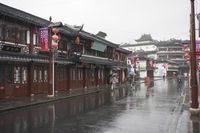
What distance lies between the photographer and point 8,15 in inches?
989

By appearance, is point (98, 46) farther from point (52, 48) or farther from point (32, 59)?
point (32, 59)

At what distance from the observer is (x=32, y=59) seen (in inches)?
1098

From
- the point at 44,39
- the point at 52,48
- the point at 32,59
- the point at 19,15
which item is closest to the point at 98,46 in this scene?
the point at 52,48

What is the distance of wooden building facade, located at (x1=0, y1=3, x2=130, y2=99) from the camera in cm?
2581

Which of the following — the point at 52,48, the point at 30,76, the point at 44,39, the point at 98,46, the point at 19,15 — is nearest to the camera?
the point at 19,15

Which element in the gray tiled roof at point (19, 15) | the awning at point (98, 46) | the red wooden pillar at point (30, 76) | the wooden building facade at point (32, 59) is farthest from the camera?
the awning at point (98, 46)

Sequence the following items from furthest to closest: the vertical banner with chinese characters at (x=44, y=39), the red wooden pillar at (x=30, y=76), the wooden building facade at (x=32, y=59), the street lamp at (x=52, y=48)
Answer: the red wooden pillar at (x=30, y=76) → the street lamp at (x=52, y=48) → the vertical banner with chinese characters at (x=44, y=39) → the wooden building facade at (x=32, y=59)

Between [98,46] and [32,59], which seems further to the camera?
[98,46]

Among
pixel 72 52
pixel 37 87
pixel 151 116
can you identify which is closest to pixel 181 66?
pixel 72 52

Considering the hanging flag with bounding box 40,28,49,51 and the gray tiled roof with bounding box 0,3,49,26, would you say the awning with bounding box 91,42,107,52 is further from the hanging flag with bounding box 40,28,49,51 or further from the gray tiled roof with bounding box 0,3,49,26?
the hanging flag with bounding box 40,28,49,51

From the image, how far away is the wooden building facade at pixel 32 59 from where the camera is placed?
1016 inches

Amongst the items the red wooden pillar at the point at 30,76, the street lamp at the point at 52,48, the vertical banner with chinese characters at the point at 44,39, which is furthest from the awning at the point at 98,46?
the vertical banner with chinese characters at the point at 44,39

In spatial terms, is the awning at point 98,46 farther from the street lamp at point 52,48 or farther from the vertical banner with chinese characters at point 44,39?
the vertical banner with chinese characters at point 44,39

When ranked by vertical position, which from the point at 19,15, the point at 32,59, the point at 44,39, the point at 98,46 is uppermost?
the point at 19,15
